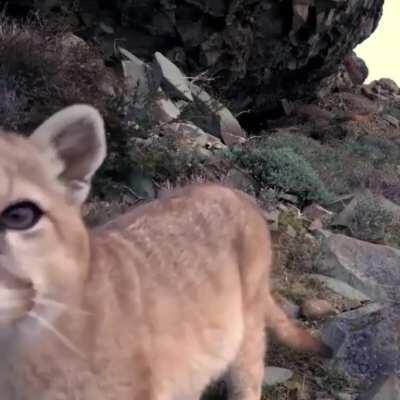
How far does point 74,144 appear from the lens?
3.78m

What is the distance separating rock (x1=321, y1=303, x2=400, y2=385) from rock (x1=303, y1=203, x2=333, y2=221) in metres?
4.25

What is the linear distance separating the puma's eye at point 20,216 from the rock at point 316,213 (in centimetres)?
861

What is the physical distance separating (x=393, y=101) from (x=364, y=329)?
1155 inches

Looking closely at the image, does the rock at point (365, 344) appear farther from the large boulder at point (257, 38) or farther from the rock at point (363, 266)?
the large boulder at point (257, 38)

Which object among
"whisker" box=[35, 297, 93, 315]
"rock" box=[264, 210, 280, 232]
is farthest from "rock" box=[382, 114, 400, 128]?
"whisker" box=[35, 297, 93, 315]

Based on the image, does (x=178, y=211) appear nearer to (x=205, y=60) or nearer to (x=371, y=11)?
(x=205, y=60)

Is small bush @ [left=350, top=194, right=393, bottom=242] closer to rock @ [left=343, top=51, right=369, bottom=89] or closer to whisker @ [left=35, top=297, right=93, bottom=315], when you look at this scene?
whisker @ [left=35, top=297, right=93, bottom=315]

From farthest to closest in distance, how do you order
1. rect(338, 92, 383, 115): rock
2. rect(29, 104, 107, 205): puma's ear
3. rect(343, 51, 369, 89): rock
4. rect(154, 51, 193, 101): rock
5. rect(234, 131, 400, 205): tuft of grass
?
rect(343, 51, 369, 89): rock
rect(338, 92, 383, 115): rock
rect(154, 51, 193, 101): rock
rect(234, 131, 400, 205): tuft of grass
rect(29, 104, 107, 205): puma's ear

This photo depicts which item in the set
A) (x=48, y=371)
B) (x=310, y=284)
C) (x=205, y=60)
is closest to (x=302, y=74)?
(x=205, y=60)

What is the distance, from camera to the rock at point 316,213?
1187cm

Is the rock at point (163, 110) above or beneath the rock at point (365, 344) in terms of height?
beneath

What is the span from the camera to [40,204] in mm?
3301

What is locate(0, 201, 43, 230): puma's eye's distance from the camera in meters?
3.10

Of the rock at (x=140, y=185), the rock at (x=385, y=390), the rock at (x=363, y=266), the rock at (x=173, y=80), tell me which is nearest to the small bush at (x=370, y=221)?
the rock at (x=363, y=266)
